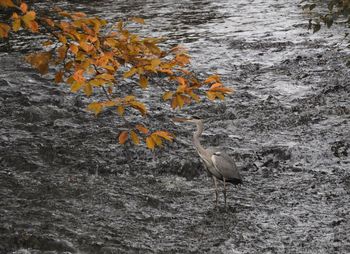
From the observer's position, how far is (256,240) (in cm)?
811

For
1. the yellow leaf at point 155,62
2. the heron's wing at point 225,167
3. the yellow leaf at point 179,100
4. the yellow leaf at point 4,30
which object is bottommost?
the heron's wing at point 225,167

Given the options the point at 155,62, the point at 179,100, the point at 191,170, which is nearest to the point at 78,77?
the point at 155,62

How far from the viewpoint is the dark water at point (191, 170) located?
8.17 meters

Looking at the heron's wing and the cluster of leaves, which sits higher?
the cluster of leaves

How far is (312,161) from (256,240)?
305cm

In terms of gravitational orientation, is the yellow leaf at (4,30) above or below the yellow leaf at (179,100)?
above

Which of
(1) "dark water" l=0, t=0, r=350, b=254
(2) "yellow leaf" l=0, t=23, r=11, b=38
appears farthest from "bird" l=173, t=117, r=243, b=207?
(2) "yellow leaf" l=0, t=23, r=11, b=38

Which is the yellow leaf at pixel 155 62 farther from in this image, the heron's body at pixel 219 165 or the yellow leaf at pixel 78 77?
the heron's body at pixel 219 165

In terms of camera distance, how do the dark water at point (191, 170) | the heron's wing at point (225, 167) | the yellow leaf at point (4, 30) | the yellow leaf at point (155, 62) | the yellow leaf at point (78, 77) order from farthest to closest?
the heron's wing at point (225, 167) → the dark water at point (191, 170) → the yellow leaf at point (155, 62) → the yellow leaf at point (78, 77) → the yellow leaf at point (4, 30)

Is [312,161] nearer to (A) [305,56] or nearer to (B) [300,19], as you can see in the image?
(A) [305,56]

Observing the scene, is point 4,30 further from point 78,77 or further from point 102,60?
point 102,60

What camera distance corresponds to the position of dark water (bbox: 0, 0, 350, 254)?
8.17 m

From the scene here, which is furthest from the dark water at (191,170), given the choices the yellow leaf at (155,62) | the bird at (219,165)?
the yellow leaf at (155,62)

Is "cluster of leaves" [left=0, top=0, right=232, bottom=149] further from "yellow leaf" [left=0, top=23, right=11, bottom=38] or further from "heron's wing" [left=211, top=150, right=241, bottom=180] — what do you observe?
"heron's wing" [left=211, top=150, right=241, bottom=180]
